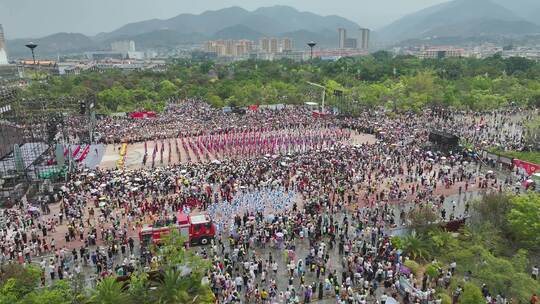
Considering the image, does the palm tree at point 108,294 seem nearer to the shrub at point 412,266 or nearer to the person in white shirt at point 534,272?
the shrub at point 412,266

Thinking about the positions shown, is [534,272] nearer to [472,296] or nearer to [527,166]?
[472,296]

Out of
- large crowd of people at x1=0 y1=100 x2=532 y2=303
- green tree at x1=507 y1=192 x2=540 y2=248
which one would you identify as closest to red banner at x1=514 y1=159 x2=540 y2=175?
large crowd of people at x1=0 y1=100 x2=532 y2=303

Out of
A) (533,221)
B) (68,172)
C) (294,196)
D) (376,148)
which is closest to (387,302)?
(533,221)

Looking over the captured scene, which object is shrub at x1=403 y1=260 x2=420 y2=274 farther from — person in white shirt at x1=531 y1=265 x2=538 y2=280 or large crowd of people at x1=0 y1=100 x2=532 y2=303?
person in white shirt at x1=531 y1=265 x2=538 y2=280

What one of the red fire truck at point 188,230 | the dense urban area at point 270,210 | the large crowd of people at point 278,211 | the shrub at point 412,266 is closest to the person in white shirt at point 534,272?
the dense urban area at point 270,210

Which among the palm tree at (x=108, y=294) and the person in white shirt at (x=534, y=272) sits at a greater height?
the palm tree at (x=108, y=294)

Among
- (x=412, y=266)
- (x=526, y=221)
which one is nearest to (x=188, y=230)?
(x=412, y=266)
